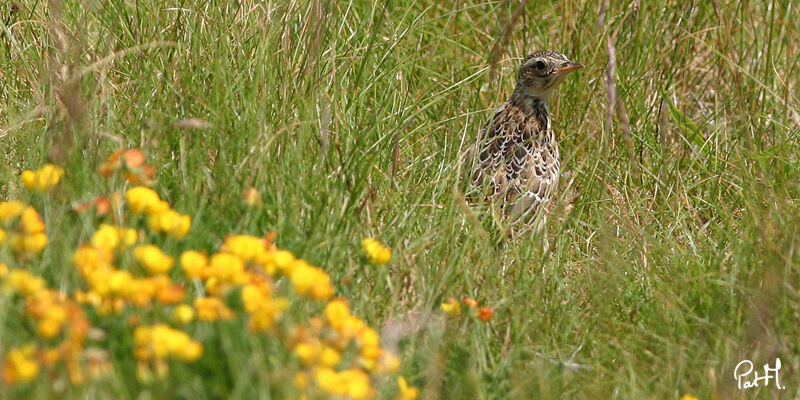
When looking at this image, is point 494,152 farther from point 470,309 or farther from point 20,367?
point 20,367

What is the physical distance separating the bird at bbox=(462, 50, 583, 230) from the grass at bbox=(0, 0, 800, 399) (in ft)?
0.45

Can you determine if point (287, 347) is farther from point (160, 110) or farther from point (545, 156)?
point (545, 156)

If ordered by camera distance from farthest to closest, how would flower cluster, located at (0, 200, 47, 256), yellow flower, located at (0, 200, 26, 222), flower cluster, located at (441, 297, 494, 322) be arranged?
flower cluster, located at (441, 297, 494, 322) → yellow flower, located at (0, 200, 26, 222) → flower cluster, located at (0, 200, 47, 256)

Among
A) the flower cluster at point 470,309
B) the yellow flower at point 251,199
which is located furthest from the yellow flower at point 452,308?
the yellow flower at point 251,199

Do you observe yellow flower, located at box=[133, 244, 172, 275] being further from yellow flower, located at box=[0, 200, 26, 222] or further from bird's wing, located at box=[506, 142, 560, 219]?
bird's wing, located at box=[506, 142, 560, 219]

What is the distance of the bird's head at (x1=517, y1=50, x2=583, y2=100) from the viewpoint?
227 inches

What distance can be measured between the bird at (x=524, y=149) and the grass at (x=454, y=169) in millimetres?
137

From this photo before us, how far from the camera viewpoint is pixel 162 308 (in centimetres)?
304

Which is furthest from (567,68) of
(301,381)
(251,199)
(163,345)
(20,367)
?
(20,367)

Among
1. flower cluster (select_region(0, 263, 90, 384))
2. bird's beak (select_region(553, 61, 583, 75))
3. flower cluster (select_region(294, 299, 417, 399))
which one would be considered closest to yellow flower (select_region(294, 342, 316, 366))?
flower cluster (select_region(294, 299, 417, 399))

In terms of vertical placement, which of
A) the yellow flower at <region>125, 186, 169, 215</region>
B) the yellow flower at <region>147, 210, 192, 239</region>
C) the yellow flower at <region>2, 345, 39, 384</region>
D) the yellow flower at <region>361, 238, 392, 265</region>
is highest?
the yellow flower at <region>361, 238, 392, 265</region>

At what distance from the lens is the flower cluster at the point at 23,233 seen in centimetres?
315

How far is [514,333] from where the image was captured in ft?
13.1

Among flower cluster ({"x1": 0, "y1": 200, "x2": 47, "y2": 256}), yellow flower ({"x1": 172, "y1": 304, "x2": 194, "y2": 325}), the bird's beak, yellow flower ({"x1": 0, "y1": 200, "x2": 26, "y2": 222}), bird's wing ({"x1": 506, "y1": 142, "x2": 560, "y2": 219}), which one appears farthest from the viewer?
the bird's beak
